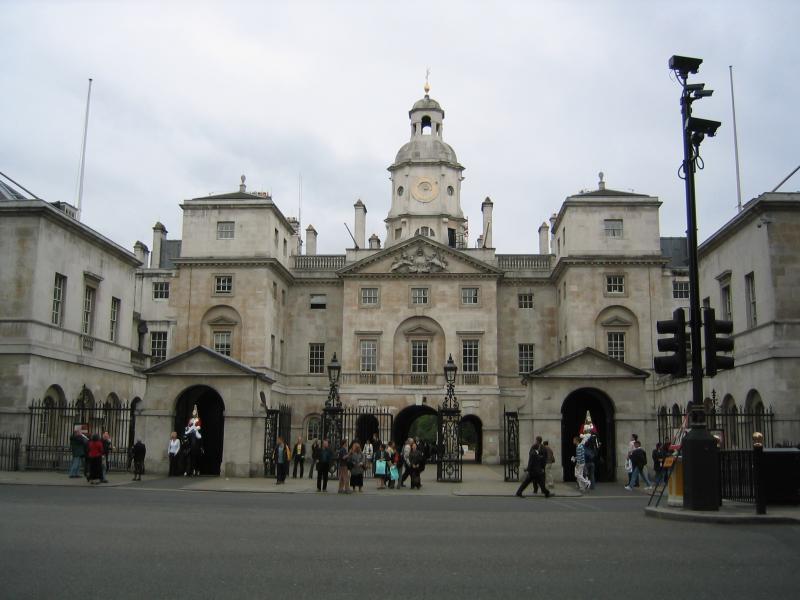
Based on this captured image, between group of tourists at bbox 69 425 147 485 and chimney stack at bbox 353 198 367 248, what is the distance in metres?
31.3

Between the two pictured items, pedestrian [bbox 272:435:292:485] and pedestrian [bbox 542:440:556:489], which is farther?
pedestrian [bbox 272:435:292:485]

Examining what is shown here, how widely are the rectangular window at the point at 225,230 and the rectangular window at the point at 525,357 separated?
19.1 metres

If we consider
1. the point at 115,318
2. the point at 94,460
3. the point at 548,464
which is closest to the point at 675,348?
the point at 548,464

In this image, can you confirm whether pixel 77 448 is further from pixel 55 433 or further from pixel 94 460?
pixel 55 433

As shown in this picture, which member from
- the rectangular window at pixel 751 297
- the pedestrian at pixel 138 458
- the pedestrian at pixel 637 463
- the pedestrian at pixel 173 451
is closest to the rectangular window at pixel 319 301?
the pedestrian at pixel 173 451

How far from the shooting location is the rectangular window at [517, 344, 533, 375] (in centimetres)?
5331

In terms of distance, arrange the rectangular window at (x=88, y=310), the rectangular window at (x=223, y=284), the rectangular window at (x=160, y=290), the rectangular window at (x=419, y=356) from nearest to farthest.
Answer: the rectangular window at (x=88, y=310)
the rectangular window at (x=223, y=284)
the rectangular window at (x=419, y=356)
the rectangular window at (x=160, y=290)

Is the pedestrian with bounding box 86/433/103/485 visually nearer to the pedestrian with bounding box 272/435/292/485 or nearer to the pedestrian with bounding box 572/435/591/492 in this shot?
the pedestrian with bounding box 272/435/292/485

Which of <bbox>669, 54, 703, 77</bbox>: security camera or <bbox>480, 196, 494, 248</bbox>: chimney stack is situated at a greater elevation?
<bbox>480, 196, 494, 248</bbox>: chimney stack

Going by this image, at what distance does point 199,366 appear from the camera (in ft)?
98.8

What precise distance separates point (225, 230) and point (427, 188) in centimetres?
1872

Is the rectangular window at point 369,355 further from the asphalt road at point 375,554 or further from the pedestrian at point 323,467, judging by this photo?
the asphalt road at point 375,554

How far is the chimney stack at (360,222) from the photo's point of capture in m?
58.6

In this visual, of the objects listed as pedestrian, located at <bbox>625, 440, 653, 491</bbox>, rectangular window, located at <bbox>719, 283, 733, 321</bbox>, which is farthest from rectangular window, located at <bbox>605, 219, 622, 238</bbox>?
pedestrian, located at <bbox>625, 440, 653, 491</bbox>
